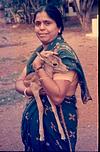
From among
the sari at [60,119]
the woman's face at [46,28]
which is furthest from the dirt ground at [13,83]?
the woman's face at [46,28]

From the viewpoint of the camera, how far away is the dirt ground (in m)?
5.28

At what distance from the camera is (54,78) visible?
9.01 ft

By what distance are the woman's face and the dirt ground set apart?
7.44ft

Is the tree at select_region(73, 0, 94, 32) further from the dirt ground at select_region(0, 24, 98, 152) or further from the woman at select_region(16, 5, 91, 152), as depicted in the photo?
the woman at select_region(16, 5, 91, 152)

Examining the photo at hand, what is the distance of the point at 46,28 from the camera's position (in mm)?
2865

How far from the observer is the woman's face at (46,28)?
113 inches

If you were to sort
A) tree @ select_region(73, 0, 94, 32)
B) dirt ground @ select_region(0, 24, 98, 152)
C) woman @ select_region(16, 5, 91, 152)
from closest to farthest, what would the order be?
woman @ select_region(16, 5, 91, 152)
dirt ground @ select_region(0, 24, 98, 152)
tree @ select_region(73, 0, 94, 32)

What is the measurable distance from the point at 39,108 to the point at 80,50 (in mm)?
9840

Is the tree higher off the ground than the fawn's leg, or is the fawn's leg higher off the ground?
the fawn's leg

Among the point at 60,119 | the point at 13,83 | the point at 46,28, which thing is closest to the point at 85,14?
the point at 13,83

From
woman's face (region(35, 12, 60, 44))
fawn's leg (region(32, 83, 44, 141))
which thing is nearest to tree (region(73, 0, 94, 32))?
woman's face (region(35, 12, 60, 44))

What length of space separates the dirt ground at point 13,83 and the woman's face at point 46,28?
7.44 feet

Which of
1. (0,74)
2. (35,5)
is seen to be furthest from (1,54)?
(35,5)

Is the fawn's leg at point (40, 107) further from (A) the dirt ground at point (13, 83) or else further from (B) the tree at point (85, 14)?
(B) the tree at point (85, 14)
